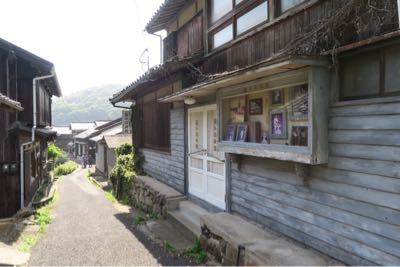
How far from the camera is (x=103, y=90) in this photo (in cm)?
16238

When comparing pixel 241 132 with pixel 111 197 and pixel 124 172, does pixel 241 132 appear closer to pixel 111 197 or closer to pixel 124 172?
pixel 124 172

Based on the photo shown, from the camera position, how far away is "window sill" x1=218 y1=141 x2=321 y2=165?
14.1 feet

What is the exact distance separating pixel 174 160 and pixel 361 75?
7228 millimetres

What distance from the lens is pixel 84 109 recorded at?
120 metres

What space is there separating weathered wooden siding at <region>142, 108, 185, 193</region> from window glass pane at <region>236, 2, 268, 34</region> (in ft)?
11.6

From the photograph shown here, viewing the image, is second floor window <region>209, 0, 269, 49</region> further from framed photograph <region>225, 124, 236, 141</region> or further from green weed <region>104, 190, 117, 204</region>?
green weed <region>104, 190, 117, 204</region>

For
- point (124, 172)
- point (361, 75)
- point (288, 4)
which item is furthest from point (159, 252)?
point (124, 172)

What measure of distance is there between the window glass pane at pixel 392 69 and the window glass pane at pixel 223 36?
4.07 meters

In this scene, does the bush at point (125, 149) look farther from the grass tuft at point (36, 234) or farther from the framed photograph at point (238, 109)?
the framed photograph at point (238, 109)

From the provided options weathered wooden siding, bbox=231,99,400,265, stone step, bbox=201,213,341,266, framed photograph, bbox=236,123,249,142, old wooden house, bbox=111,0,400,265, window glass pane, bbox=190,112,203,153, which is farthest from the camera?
window glass pane, bbox=190,112,203,153

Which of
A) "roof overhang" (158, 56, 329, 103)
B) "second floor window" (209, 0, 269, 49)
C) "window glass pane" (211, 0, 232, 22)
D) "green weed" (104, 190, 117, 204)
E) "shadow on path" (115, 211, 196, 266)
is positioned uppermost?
"window glass pane" (211, 0, 232, 22)

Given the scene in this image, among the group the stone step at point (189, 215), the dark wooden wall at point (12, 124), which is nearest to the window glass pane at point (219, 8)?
the stone step at point (189, 215)

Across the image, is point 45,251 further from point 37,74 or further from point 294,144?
point 37,74

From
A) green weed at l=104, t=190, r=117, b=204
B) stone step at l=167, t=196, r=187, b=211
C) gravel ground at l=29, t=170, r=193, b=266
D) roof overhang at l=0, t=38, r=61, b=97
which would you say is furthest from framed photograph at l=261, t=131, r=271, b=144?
green weed at l=104, t=190, r=117, b=204
